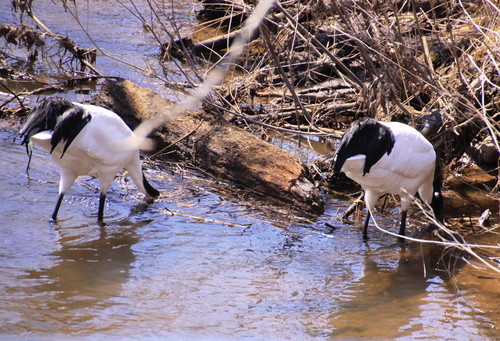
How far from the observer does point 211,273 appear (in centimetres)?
454

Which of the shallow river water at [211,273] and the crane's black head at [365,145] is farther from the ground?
the crane's black head at [365,145]

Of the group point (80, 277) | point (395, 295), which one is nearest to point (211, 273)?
point (80, 277)

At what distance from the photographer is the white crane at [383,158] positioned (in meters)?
4.98

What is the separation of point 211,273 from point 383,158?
1729 millimetres

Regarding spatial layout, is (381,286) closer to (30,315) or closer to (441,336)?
(441,336)

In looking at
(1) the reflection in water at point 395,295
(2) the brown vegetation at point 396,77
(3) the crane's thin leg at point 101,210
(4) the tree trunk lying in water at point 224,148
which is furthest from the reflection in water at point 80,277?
(2) the brown vegetation at point 396,77

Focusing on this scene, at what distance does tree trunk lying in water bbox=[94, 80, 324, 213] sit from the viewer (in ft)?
19.3

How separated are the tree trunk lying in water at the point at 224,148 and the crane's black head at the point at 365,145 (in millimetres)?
855

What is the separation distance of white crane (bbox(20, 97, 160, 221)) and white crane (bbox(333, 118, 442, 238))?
194 cm

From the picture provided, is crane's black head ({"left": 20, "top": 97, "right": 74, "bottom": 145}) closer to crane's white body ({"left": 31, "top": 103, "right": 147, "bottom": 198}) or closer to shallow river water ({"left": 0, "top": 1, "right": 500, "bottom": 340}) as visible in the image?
crane's white body ({"left": 31, "top": 103, "right": 147, "bottom": 198})

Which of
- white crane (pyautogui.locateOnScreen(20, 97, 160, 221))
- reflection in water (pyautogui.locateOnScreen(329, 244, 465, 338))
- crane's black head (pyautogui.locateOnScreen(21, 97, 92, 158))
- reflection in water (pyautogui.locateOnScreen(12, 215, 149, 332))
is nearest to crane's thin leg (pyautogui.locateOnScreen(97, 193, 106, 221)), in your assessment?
white crane (pyautogui.locateOnScreen(20, 97, 160, 221))

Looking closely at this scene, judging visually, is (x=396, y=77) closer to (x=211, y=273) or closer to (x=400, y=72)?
(x=400, y=72)

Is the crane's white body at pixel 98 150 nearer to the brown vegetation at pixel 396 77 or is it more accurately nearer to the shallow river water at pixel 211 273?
the shallow river water at pixel 211 273

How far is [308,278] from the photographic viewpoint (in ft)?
15.0
